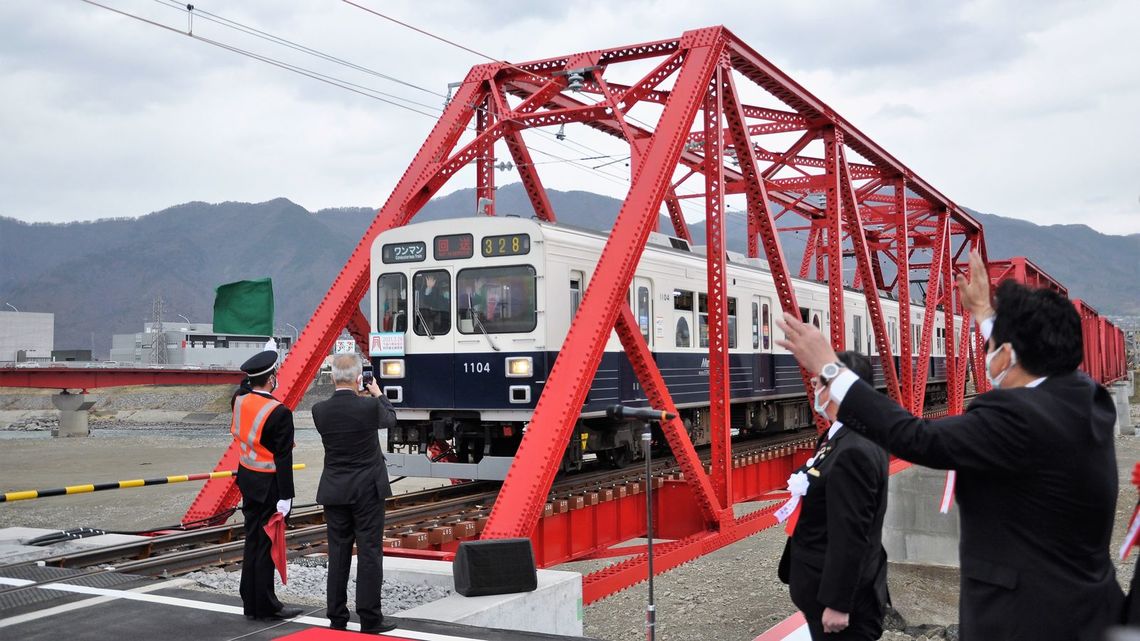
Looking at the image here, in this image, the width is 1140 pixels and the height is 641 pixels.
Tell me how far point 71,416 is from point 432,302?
40.5 metres

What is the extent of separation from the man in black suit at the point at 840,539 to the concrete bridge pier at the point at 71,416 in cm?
4830

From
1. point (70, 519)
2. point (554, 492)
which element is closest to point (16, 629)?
point (554, 492)

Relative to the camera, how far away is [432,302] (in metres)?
11.6

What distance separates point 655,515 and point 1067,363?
849cm

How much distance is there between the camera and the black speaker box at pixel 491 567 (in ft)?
19.4

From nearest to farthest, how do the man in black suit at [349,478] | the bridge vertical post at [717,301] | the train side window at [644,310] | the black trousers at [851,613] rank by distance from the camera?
the black trousers at [851,613] < the man in black suit at [349,478] < the bridge vertical post at [717,301] < the train side window at [644,310]

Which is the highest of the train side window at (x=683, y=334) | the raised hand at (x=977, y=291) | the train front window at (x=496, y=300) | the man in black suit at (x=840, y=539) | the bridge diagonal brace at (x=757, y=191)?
the bridge diagonal brace at (x=757, y=191)

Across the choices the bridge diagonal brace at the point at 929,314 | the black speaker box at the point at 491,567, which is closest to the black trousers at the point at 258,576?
the black speaker box at the point at 491,567

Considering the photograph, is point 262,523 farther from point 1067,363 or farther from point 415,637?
point 1067,363

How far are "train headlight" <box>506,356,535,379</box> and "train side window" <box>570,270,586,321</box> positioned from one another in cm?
75

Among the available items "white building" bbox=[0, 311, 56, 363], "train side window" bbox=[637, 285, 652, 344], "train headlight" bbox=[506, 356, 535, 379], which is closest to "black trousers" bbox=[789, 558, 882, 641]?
"train headlight" bbox=[506, 356, 535, 379]

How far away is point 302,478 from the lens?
81.3 ft

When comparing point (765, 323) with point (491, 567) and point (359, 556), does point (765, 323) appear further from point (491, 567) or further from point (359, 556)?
point (359, 556)

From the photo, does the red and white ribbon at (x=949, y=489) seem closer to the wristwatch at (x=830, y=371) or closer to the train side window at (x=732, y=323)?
the wristwatch at (x=830, y=371)
